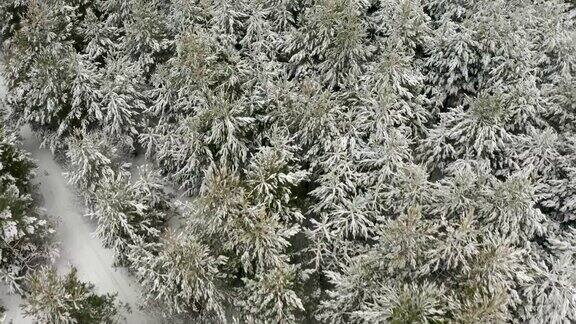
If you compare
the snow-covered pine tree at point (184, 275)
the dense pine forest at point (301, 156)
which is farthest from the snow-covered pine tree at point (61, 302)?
the snow-covered pine tree at point (184, 275)

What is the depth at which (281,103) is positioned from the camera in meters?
11.9

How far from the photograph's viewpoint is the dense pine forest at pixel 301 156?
9.62 meters

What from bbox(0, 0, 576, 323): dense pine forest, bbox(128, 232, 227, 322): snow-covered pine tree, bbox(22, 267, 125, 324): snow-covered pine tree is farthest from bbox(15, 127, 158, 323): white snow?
bbox(128, 232, 227, 322): snow-covered pine tree

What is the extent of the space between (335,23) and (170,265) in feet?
26.3

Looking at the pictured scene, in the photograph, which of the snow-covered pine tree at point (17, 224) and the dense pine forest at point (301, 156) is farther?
the snow-covered pine tree at point (17, 224)

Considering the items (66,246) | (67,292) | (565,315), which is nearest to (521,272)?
(565,315)

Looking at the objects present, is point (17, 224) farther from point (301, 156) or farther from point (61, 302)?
point (301, 156)

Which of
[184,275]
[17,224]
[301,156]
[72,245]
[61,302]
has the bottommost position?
[72,245]

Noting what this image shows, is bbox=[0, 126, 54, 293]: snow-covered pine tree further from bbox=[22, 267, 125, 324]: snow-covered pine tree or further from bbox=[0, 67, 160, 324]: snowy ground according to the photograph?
bbox=[22, 267, 125, 324]: snow-covered pine tree

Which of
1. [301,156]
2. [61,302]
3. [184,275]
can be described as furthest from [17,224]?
[301,156]

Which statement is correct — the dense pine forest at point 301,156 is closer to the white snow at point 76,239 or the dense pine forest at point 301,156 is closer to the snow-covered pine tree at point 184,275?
the snow-covered pine tree at point 184,275

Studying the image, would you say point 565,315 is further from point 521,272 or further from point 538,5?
point 538,5

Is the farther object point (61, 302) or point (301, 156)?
point (301, 156)

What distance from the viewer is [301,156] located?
39.2 feet
